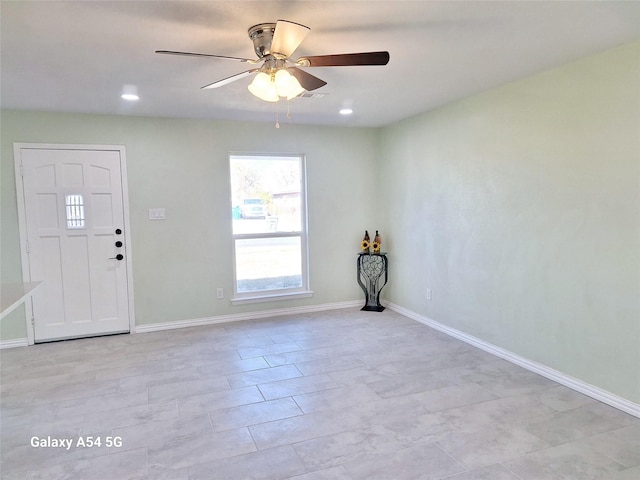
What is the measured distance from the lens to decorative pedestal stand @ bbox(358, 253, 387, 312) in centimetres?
535

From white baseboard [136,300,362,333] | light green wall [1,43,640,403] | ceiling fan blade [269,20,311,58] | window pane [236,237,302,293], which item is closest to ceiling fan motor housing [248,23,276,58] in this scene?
ceiling fan blade [269,20,311,58]

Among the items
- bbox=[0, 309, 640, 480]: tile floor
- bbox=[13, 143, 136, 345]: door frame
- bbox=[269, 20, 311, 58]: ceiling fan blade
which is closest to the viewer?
bbox=[269, 20, 311, 58]: ceiling fan blade

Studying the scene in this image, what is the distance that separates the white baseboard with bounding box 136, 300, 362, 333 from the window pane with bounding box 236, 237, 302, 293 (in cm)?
29

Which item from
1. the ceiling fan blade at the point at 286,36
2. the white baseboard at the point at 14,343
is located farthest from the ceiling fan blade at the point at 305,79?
the white baseboard at the point at 14,343

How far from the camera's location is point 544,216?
3.18 m

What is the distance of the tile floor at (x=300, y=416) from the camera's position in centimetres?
217

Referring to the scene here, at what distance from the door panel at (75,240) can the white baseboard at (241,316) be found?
0.31m

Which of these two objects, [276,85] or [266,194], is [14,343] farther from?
[276,85]

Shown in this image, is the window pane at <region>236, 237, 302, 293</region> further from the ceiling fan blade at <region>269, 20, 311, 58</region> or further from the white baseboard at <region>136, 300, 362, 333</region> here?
the ceiling fan blade at <region>269, 20, 311, 58</region>

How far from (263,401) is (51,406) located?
4.84 feet

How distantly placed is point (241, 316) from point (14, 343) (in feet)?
7.48

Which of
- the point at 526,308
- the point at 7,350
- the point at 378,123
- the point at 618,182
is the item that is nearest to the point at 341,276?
the point at 378,123

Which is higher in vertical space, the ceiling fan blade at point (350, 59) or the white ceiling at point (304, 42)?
the white ceiling at point (304, 42)

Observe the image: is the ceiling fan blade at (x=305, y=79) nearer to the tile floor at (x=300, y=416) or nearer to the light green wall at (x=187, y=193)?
the tile floor at (x=300, y=416)
